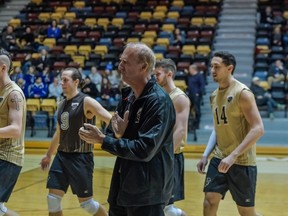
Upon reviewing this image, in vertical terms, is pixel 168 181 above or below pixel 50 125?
above

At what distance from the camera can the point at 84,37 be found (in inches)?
747

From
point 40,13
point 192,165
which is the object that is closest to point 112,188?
point 192,165

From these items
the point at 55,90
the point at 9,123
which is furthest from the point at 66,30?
the point at 9,123

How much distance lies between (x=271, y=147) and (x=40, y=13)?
12.1m

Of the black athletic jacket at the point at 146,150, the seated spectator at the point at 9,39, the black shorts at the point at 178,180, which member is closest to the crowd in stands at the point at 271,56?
the seated spectator at the point at 9,39

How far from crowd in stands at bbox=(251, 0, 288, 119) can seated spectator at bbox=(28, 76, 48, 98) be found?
595cm

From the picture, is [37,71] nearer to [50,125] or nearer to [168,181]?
[50,125]

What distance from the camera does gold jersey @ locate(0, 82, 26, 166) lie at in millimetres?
4301

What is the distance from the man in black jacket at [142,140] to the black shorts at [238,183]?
64.5 inches

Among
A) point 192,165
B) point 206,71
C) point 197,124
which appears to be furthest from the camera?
point 206,71

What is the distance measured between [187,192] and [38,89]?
8.36 metres

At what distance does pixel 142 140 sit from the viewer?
9.75 feet

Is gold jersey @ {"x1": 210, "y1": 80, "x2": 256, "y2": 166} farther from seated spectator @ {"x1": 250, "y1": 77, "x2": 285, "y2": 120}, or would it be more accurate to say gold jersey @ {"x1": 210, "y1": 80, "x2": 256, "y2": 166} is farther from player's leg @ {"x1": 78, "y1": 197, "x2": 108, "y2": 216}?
seated spectator @ {"x1": 250, "y1": 77, "x2": 285, "y2": 120}

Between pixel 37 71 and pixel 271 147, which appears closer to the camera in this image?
pixel 271 147
